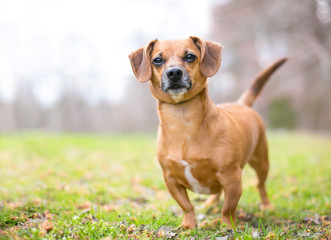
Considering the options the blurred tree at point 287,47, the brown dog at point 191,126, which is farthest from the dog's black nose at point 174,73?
the blurred tree at point 287,47

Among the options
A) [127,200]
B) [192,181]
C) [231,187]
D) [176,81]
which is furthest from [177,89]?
[127,200]

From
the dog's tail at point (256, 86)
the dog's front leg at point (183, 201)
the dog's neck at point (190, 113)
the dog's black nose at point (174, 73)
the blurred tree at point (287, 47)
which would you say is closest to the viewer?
the dog's black nose at point (174, 73)

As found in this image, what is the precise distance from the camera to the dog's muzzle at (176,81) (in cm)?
299

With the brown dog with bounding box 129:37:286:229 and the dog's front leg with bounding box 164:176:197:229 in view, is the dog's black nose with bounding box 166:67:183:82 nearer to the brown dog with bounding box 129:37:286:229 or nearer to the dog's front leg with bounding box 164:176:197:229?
the brown dog with bounding box 129:37:286:229

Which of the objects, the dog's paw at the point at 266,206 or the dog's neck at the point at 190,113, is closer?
the dog's neck at the point at 190,113

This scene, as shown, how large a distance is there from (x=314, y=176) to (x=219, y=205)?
8.13 feet

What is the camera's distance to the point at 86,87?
2239cm

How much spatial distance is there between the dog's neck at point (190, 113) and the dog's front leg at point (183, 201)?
0.56m

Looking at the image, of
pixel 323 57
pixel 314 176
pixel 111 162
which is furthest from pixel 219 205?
pixel 323 57

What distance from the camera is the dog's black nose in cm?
298

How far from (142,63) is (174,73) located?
511mm

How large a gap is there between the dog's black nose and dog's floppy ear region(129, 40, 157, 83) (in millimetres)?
307

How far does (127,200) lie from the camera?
4.58 meters

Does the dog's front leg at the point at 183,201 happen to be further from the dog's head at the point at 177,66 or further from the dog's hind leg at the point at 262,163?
the dog's hind leg at the point at 262,163
